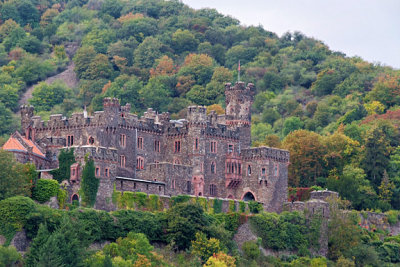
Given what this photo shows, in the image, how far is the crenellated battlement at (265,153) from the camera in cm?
10169

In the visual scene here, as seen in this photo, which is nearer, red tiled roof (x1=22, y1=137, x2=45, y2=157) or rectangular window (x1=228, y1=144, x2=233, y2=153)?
red tiled roof (x1=22, y1=137, x2=45, y2=157)

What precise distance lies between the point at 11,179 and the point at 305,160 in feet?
117

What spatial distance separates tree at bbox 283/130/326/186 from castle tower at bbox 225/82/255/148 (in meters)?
9.22

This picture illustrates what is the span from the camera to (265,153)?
101625mm

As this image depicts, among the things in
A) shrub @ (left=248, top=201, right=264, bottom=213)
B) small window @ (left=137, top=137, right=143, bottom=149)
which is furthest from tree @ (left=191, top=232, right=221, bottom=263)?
small window @ (left=137, top=137, right=143, bottom=149)

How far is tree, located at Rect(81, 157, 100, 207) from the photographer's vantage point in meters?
90.5

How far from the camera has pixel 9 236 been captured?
272 ft

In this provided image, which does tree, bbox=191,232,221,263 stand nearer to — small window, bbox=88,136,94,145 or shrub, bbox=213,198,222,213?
shrub, bbox=213,198,222,213

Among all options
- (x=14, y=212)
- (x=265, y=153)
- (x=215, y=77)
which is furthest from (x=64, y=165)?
(x=215, y=77)

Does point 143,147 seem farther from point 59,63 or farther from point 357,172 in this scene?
→ point 59,63

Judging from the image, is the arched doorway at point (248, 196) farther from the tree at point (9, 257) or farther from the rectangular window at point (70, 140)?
the tree at point (9, 257)

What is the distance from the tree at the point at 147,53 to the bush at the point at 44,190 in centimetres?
7217

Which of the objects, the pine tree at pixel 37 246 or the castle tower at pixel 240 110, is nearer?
the pine tree at pixel 37 246

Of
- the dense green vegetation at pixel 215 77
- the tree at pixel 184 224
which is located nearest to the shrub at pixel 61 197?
the tree at pixel 184 224
